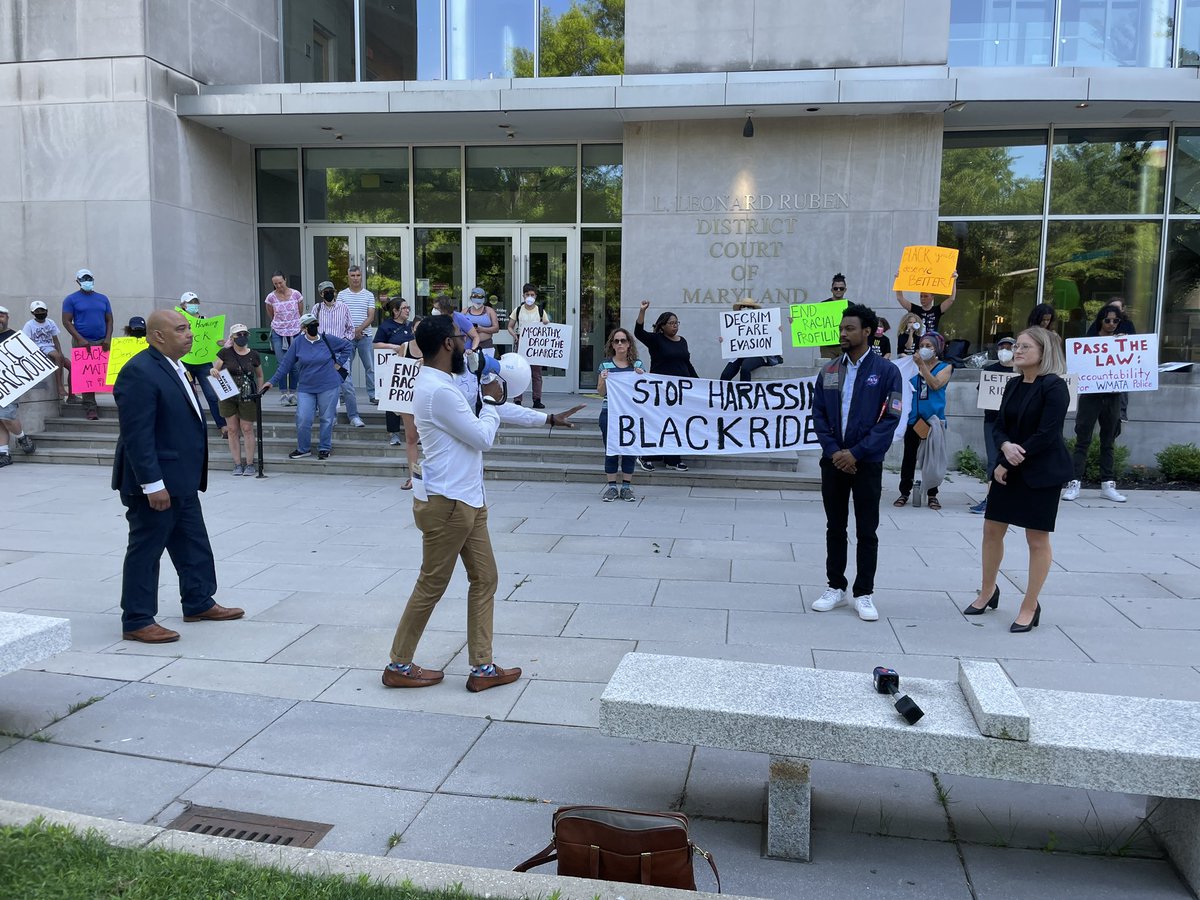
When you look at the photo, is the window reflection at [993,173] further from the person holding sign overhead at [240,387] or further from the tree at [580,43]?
the person holding sign overhead at [240,387]

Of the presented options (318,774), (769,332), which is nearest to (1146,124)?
(769,332)

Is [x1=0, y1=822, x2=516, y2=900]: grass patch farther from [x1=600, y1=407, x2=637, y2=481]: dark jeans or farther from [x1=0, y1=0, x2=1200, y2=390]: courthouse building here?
[x1=0, y1=0, x2=1200, y2=390]: courthouse building

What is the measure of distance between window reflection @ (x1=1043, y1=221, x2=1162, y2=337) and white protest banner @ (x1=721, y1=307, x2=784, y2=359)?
622 centimetres

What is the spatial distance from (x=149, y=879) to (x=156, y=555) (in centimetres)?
311

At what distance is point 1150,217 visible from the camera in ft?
48.5

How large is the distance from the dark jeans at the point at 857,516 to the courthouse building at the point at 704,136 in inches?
335

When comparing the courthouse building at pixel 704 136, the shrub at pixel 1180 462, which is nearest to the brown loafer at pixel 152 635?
the courthouse building at pixel 704 136

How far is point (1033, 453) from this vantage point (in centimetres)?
577

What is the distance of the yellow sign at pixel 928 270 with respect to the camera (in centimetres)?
1118

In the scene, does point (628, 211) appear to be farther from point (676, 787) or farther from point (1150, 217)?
point (676, 787)

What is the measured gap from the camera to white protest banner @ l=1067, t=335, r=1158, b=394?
9984mm

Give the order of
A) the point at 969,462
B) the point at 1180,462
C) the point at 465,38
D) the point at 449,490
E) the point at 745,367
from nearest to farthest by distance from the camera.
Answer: the point at 449,490, the point at 1180,462, the point at 969,462, the point at 745,367, the point at 465,38

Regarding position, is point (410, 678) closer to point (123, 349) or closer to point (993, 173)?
point (123, 349)

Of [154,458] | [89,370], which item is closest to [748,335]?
[154,458]
